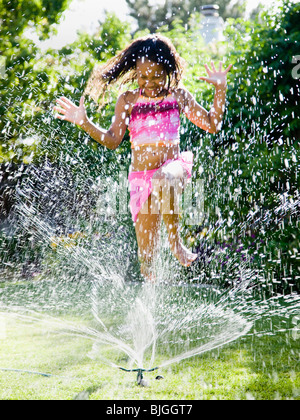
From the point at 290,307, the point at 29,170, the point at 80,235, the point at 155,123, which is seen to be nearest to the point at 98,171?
the point at 80,235

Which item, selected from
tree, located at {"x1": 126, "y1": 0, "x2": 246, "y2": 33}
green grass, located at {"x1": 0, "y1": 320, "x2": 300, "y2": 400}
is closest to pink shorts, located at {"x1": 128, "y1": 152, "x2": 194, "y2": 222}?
green grass, located at {"x1": 0, "y1": 320, "x2": 300, "y2": 400}

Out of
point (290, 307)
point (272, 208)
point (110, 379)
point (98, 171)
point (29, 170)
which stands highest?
point (29, 170)

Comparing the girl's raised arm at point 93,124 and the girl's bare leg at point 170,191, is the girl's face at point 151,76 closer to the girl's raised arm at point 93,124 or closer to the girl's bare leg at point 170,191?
the girl's raised arm at point 93,124

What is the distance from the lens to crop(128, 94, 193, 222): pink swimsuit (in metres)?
2.71

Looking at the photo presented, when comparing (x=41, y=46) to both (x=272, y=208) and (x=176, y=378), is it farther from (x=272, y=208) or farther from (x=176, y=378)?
(x=176, y=378)

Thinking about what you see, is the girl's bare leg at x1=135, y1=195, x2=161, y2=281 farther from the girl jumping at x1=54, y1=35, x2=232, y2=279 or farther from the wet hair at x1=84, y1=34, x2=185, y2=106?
the wet hair at x1=84, y1=34, x2=185, y2=106

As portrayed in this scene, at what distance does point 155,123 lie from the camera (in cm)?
272

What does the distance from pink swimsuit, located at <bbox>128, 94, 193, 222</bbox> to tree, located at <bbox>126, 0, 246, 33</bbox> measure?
992 centimetres

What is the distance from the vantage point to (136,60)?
2.73 m

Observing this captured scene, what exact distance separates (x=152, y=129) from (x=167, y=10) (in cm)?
1211

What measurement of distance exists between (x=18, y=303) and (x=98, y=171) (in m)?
2.00

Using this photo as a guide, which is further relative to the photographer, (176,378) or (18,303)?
(18,303)

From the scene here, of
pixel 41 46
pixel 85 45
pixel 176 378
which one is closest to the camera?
pixel 176 378

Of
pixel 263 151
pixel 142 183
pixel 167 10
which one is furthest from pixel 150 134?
pixel 167 10
